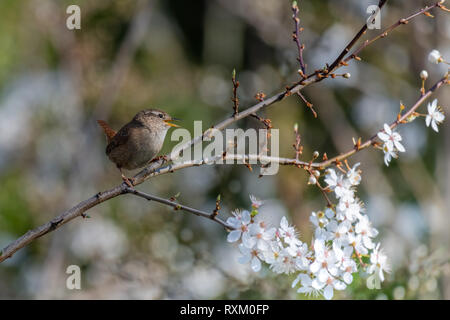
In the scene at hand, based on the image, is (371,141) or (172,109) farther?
(172,109)

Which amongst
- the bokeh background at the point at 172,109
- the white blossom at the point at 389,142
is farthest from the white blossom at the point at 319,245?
the bokeh background at the point at 172,109

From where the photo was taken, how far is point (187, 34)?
1148 centimetres

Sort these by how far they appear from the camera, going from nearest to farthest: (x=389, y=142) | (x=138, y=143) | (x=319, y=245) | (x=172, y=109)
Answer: (x=319, y=245), (x=389, y=142), (x=138, y=143), (x=172, y=109)

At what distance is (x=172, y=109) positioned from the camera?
9016 millimetres

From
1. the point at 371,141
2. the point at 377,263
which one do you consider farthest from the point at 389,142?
the point at 377,263

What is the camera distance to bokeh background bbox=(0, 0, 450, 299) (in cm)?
802

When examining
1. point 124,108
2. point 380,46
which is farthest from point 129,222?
point 380,46

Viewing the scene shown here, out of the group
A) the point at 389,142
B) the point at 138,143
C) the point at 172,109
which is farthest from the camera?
the point at 172,109

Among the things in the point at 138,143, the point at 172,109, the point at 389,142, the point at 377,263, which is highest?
the point at 172,109

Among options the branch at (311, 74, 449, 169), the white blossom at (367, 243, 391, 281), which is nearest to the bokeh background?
the white blossom at (367, 243, 391, 281)

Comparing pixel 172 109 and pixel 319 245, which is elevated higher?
pixel 172 109

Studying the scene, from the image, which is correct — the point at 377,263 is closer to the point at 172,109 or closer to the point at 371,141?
the point at 371,141

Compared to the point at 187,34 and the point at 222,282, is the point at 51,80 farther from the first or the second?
the point at 222,282

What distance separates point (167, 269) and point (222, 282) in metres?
0.72
